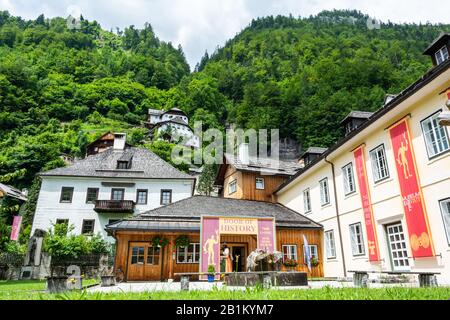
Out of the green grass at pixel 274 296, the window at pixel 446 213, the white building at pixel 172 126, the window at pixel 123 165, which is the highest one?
the white building at pixel 172 126

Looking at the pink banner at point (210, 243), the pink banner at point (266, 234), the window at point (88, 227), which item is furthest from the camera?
the window at point (88, 227)

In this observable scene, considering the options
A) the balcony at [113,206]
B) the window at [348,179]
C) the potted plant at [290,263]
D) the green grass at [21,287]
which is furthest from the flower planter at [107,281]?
the balcony at [113,206]

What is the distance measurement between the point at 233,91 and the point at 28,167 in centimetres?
5890

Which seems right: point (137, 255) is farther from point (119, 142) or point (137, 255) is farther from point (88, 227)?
point (119, 142)

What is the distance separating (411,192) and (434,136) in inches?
85.9

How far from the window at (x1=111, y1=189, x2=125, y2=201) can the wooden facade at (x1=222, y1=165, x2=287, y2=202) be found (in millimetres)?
11289

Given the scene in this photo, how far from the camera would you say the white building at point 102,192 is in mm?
27766

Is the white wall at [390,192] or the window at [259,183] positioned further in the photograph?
the window at [259,183]

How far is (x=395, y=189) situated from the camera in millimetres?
12219

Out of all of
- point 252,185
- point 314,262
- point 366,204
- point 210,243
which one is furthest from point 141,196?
point 366,204

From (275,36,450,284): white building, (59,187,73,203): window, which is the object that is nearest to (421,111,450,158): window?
(275,36,450,284): white building

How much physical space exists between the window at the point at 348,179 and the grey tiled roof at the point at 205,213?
3445 millimetres

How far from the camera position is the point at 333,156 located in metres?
16.5

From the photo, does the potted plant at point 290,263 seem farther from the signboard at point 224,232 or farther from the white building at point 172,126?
the white building at point 172,126
